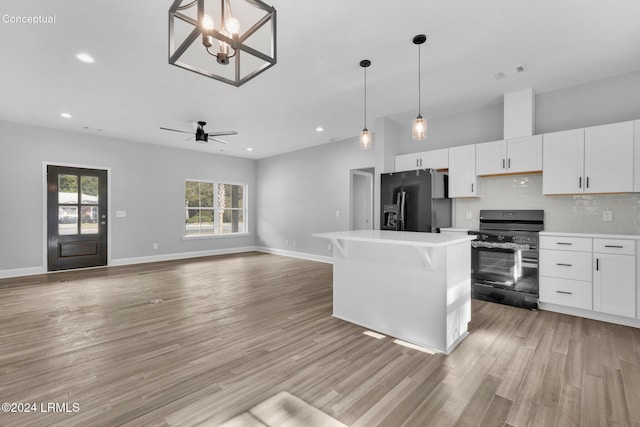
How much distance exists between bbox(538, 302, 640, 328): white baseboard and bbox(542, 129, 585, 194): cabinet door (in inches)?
53.9

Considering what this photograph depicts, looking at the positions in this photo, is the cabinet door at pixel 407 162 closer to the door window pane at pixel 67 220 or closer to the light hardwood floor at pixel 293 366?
the light hardwood floor at pixel 293 366

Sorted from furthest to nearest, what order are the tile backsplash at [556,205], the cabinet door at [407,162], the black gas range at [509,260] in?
the cabinet door at [407,162] → the black gas range at [509,260] → the tile backsplash at [556,205]

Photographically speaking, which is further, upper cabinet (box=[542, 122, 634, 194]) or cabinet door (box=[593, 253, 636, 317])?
upper cabinet (box=[542, 122, 634, 194])

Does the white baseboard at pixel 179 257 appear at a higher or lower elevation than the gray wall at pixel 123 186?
lower

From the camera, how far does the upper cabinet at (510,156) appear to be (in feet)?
12.1

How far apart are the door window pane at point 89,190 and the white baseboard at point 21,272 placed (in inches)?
56.7

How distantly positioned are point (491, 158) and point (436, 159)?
763mm

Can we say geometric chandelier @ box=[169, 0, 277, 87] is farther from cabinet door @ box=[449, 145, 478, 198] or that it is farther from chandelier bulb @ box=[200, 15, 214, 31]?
cabinet door @ box=[449, 145, 478, 198]

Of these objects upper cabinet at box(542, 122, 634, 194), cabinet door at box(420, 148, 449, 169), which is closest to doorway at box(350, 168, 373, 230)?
cabinet door at box(420, 148, 449, 169)

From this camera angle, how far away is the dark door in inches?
223

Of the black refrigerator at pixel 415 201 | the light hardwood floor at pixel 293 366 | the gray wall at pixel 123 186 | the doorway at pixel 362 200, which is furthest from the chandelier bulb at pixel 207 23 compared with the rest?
the gray wall at pixel 123 186

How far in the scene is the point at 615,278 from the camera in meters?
3.08

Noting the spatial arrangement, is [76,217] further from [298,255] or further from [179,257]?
[298,255]

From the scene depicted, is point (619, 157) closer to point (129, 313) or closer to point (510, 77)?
point (510, 77)
